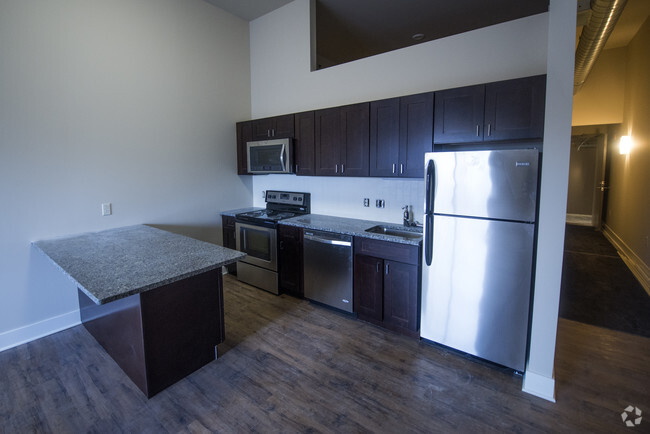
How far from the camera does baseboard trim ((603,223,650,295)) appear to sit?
395 centimetres

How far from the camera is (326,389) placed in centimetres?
213

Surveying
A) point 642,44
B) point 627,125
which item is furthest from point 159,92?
point 627,125

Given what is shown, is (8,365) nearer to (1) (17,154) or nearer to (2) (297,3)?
(1) (17,154)

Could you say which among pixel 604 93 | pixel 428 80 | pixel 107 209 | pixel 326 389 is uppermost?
pixel 604 93

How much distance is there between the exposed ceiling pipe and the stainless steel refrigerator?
2093 mm

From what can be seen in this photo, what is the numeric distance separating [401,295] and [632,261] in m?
4.33

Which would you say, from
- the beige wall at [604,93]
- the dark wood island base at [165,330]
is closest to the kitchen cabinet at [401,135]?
the dark wood island base at [165,330]

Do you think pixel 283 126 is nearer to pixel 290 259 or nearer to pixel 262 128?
pixel 262 128

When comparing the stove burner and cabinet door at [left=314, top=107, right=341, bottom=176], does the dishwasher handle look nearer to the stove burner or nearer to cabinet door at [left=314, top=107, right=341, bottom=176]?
the stove burner

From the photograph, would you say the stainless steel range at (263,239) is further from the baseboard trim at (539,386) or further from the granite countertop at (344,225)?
the baseboard trim at (539,386)

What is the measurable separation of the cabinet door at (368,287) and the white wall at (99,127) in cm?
226

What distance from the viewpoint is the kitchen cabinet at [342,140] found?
10.3 feet

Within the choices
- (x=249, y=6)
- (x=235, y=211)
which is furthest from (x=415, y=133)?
(x=249, y=6)

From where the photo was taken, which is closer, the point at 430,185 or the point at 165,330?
the point at 165,330
